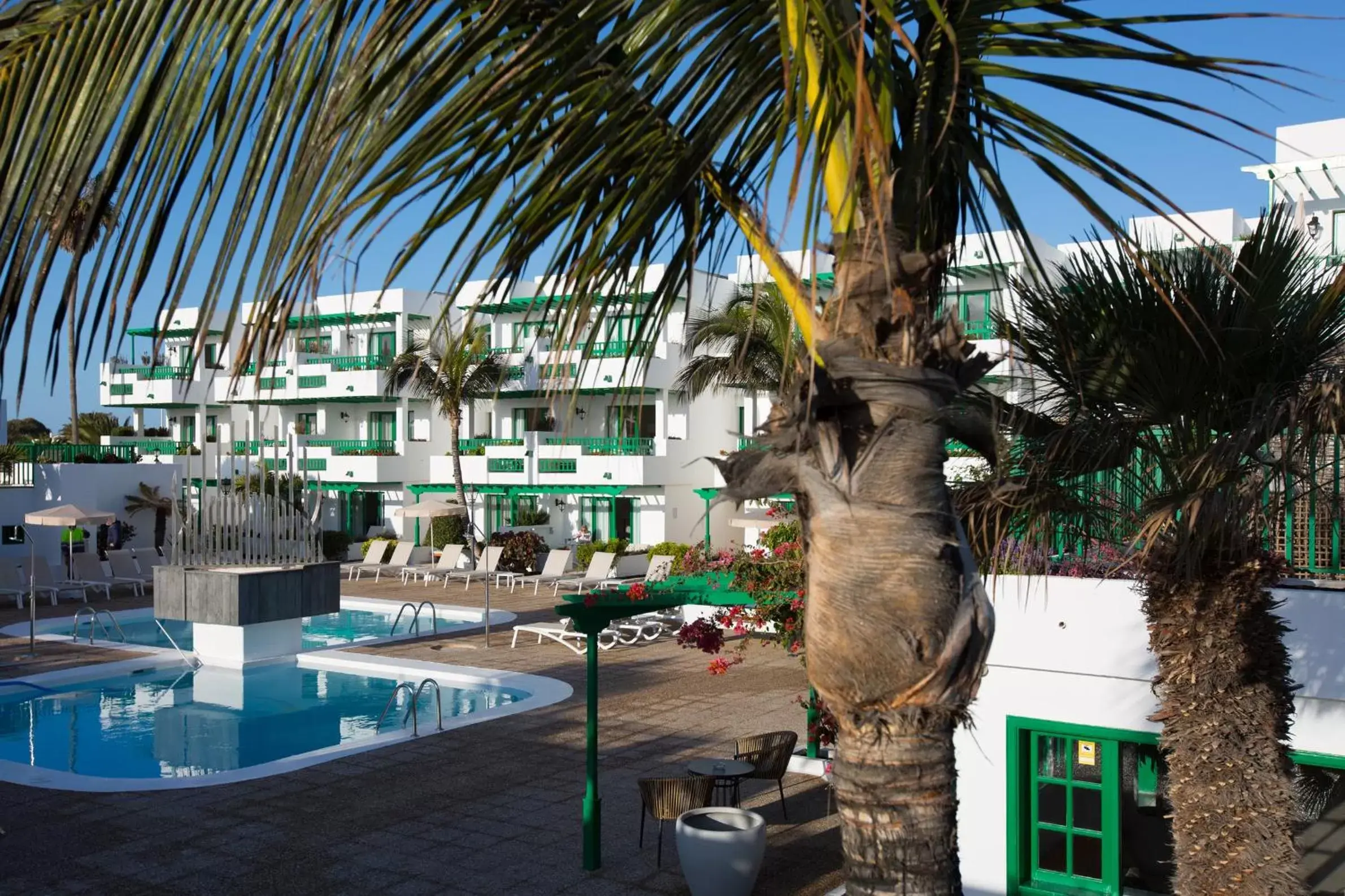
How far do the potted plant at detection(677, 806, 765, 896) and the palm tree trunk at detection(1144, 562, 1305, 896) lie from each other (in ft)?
9.28

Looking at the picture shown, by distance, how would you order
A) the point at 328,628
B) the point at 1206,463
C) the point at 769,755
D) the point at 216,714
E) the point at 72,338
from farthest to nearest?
the point at 328,628, the point at 216,714, the point at 769,755, the point at 1206,463, the point at 72,338

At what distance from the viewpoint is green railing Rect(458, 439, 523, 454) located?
1421 inches

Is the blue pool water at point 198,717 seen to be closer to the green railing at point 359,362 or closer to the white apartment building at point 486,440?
the white apartment building at point 486,440

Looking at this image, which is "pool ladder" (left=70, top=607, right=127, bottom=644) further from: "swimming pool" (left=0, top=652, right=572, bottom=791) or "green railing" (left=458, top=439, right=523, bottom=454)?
"green railing" (left=458, top=439, right=523, bottom=454)

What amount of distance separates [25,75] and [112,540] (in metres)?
35.8

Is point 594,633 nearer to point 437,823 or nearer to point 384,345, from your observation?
point 437,823

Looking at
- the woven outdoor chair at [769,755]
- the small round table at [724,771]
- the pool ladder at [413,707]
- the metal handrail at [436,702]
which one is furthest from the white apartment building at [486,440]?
the small round table at [724,771]

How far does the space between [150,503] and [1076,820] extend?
106 ft

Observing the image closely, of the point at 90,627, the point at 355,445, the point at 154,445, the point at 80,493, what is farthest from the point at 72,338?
the point at 154,445

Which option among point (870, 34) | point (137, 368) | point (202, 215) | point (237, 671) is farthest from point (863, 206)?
point (137, 368)

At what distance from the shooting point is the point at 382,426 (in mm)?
41500

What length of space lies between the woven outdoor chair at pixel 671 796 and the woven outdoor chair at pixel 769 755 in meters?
0.91

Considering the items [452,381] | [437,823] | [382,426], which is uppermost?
[452,381]

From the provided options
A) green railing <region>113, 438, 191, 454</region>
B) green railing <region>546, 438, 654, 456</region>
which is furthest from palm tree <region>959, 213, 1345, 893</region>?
green railing <region>113, 438, 191, 454</region>
